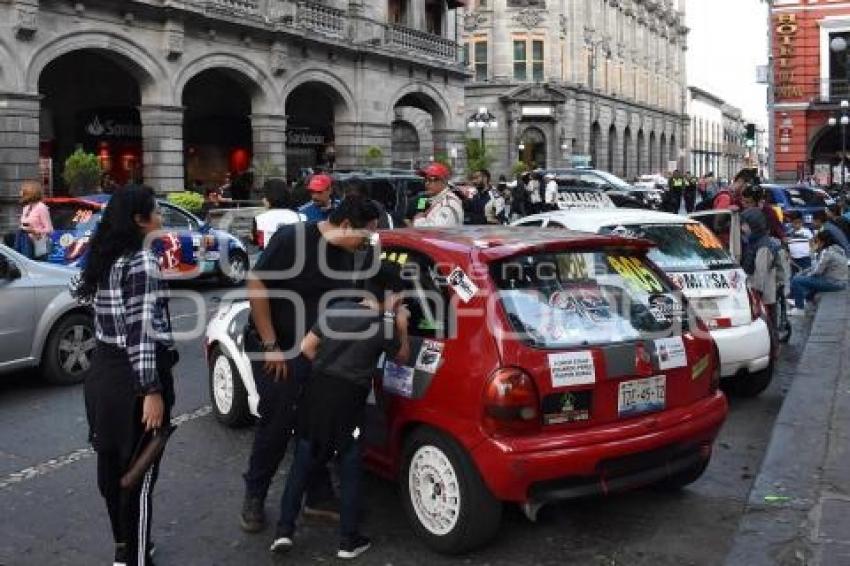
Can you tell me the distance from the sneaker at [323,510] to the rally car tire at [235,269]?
35.2ft

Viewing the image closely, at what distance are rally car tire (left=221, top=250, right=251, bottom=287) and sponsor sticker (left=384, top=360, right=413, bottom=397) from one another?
36.1 feet

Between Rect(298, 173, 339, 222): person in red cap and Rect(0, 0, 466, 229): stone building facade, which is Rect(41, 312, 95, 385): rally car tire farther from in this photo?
Rect(0, 0, 466, 229): stone building facade

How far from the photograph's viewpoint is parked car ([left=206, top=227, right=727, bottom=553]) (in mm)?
4371

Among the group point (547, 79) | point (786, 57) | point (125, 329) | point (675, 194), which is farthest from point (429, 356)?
point (547, 79)

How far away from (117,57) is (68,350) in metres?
16.5

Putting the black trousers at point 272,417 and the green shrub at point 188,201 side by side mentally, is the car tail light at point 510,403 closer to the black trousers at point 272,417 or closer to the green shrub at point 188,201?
the black trousers at point 272,417

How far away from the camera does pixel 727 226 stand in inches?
452

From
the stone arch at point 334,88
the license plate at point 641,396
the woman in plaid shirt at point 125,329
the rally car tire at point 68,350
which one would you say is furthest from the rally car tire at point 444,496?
the stone arch at point 334,88

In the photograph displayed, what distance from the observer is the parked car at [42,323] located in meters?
7.89

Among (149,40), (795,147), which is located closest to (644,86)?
(795,147)

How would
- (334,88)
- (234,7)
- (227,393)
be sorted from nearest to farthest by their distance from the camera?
1. (227,393)
2. (234,7)
3. (334,88)

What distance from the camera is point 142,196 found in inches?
159

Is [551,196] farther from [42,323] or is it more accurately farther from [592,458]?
[592,458]

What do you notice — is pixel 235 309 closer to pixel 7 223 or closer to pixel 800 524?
pixel 800 524
